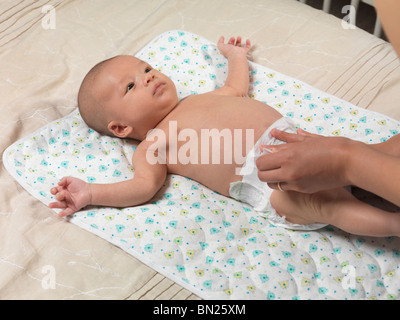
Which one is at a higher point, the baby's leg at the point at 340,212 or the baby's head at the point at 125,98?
the baby's head at the point at 125,98

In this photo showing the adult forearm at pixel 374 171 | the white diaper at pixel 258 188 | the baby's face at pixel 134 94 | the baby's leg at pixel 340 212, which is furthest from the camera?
the baby's face at pixel 134 94

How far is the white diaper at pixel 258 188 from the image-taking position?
120 centimetres

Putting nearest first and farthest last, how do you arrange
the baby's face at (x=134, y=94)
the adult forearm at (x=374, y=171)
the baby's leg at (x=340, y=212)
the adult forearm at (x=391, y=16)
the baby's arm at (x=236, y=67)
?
the adult forearm at (x=391, y=16)
the adult forearm at (x=374, y=171)
the baby's leg at (x=340, y=212)
the baby's face at (x=134, y=94)
the baby's arm at (x=236, y=67)

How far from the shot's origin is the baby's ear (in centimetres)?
136

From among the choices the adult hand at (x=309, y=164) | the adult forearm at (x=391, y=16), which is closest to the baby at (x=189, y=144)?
the adult hand at (x=309, y=164)

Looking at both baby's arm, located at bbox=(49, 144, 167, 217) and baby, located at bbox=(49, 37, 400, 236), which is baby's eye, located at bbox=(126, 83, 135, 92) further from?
baby's arm, located at bbox=(49, 144, 167, 217)

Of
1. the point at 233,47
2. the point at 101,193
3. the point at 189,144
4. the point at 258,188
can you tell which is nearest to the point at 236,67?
the point at 233,47

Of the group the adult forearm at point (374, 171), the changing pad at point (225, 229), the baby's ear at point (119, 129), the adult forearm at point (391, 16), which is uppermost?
the adult forearm at point (391, 16)

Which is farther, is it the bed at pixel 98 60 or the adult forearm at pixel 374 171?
the bed at pixel 98 60

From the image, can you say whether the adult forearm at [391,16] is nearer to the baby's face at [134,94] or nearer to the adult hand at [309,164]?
the adult hand at [309,164]

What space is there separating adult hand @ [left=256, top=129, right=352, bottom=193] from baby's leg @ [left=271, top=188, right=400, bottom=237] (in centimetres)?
10

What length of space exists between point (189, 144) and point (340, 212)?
409 millimetres

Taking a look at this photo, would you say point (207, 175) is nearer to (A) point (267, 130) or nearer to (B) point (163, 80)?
(A) point (267, 130)

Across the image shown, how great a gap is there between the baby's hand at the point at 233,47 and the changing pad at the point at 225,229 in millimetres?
133
